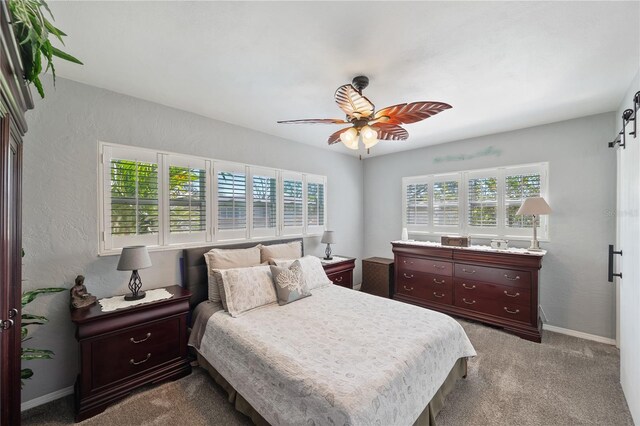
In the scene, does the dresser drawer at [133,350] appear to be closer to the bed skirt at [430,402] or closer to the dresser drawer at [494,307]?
the bed skirt at [430,402]

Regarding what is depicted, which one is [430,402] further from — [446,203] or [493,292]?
[446,203]

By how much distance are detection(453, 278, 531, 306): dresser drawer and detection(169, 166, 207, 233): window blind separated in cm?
344

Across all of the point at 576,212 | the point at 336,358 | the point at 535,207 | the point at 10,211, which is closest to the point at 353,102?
the point at 336,358

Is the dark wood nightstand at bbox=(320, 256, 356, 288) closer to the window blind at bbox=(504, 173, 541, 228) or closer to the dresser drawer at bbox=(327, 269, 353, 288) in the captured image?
the dresser drawer at bbox=(327, 269, 353, 288)

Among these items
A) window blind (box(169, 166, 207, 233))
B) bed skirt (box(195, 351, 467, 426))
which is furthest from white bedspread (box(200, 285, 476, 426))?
window blind (box(169, 166, 207, 233))

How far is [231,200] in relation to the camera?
3.30 meters

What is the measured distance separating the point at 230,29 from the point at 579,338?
4.72 metres

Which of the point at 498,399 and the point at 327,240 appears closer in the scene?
the point at 498,399

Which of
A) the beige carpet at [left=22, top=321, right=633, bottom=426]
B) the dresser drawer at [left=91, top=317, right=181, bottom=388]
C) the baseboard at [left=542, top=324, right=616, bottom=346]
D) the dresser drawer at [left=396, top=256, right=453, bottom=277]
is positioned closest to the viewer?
the beige carpet at [left=22, top=321, right=633, bottom=426]

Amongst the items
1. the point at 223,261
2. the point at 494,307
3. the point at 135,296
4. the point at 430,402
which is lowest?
the point at 430,402

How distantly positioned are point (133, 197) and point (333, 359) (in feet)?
7.79

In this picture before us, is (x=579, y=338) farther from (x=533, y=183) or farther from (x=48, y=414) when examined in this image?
(x=48, y=414)

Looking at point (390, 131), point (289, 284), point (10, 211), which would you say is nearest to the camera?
point (10, 211)

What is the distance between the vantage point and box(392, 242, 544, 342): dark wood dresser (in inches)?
122
